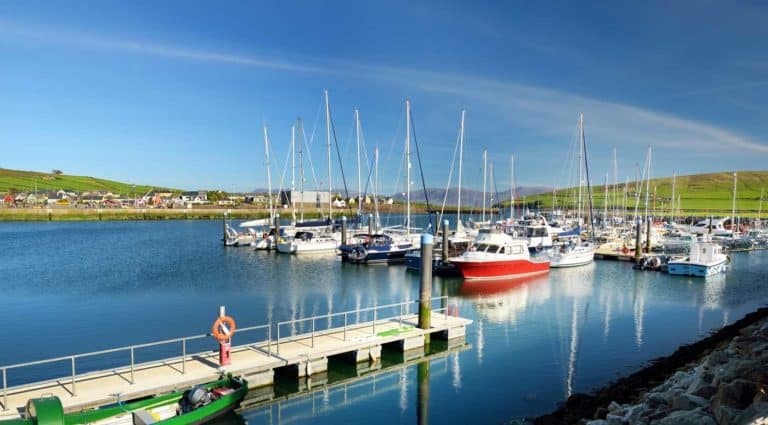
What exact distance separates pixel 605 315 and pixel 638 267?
21510 millimetres

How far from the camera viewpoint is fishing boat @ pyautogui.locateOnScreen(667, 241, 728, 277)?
4409 centimetres

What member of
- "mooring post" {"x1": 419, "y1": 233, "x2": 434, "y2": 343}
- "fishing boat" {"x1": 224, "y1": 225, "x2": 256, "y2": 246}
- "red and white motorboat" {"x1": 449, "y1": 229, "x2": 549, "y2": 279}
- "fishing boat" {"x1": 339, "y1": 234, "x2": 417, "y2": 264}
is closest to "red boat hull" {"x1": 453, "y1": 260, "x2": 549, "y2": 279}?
"red and white motorboat" {"x1": 449, "y1": 229, "x2": 549, "y2": 279}

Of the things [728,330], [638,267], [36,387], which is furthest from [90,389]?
[638,267]

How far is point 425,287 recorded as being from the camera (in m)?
22.4

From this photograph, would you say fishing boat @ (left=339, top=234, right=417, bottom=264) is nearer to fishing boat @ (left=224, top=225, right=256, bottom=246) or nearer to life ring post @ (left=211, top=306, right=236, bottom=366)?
fishing boat @ (left=224, top=225, right=256, bottom=246)

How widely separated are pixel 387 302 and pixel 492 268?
40.1ft

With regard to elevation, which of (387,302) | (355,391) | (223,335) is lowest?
(355,391)

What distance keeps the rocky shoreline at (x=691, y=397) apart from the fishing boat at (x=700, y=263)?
28887 millimetres

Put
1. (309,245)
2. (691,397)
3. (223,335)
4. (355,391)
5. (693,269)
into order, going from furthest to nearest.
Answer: (309,245) < (693,269) < (355,391) < (223,335) < (691,397)

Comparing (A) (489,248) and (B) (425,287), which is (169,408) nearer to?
(B) (425,287)

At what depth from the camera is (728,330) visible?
24266 millimetres

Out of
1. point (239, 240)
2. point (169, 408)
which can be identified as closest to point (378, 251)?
point (239, 240)

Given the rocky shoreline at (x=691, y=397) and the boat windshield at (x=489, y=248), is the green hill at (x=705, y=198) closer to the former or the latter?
the boat windshield at (x=489, y=248)

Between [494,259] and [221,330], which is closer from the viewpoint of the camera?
[221,330]
